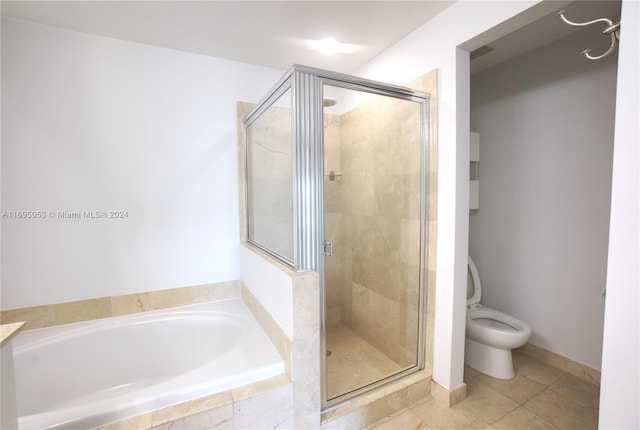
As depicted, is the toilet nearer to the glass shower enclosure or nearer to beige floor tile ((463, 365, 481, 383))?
beige floor tile ((463, 365, 481, 383))

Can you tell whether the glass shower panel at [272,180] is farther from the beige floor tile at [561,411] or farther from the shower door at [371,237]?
the beige floor tile at [561,411]

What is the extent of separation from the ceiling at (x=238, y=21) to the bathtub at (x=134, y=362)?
1904 mm

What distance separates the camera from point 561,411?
1.69m

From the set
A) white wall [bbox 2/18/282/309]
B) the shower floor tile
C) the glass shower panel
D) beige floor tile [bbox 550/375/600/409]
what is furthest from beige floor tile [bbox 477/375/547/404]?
white wall [bbox 2/18/282/309]

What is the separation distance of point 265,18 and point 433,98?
114 cm

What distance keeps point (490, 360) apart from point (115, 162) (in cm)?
300

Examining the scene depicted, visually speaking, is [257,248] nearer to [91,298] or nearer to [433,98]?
[91,298]

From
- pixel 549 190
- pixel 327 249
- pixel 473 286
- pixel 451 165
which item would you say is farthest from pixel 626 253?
pixel 473 286

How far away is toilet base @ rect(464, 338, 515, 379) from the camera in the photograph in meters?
2.01

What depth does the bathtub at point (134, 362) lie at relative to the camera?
1.21 meters

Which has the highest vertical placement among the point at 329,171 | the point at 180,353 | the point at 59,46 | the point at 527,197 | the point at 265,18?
the point at 265,18

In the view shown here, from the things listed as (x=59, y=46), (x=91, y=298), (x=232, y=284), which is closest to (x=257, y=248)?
(x=232, y=284)

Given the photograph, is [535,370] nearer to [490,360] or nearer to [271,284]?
[490,360]

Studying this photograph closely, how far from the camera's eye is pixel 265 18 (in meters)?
1.72
